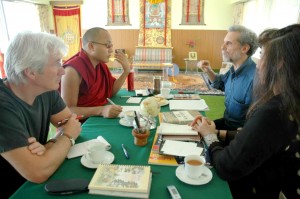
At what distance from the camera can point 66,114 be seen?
4.72 ft

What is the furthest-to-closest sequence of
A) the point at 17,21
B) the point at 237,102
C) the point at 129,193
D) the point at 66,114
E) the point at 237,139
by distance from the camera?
the point at 17,21, the point at 237,102, the point at 66,114, the point at 237,139, the point at 129,193

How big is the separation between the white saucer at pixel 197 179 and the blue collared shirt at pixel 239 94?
101 centimetres

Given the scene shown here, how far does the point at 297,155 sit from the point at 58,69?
1155 millimetres

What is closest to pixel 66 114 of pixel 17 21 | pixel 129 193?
pixel 129 193

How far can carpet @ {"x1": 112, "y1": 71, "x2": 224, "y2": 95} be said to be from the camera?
5312 millimetres

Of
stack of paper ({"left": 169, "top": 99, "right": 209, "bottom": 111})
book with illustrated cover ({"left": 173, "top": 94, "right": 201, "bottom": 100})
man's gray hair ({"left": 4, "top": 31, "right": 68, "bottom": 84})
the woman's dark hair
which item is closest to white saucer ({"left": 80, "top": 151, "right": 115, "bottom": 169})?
man's gray hair ({"left": 4, "top": 31, "right": 68, "bottom": 84})

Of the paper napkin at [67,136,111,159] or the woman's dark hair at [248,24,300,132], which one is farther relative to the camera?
the paper napkin at [67,136,111,159]

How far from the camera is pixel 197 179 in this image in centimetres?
93

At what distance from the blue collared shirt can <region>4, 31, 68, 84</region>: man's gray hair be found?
1424 mm

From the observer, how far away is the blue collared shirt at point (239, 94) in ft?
6.00

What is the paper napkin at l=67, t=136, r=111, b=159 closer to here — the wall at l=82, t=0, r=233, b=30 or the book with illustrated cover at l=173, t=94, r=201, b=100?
the book with illustrated cover at l=173, t=94, r=201, b=100

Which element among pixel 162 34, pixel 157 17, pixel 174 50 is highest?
pixel 157 17

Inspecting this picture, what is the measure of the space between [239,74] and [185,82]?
425cm

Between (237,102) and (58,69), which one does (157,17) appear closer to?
(237,102)
